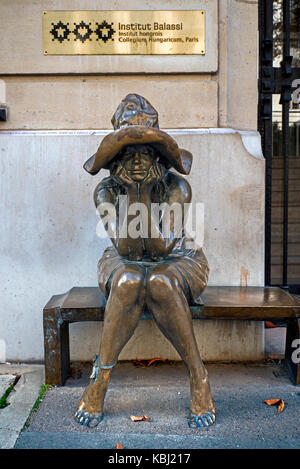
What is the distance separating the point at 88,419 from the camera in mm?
2508

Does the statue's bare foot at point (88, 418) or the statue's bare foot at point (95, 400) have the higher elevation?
the statue's bare foot at point (95, 400)

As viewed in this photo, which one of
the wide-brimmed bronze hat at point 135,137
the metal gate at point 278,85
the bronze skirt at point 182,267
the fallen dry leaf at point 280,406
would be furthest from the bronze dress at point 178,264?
the metal gate at point 278,85

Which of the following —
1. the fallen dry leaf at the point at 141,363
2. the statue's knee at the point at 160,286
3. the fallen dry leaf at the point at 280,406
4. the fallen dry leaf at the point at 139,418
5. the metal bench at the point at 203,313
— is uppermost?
the statue's knee at the point at 160,286

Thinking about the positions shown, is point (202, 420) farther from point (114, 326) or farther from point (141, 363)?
point (141, 363)

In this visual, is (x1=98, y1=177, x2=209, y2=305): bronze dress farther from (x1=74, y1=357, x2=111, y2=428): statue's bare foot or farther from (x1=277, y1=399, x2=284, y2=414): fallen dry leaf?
(x1=277, y1=399, x2=284, y2=414): fallen dry leaf

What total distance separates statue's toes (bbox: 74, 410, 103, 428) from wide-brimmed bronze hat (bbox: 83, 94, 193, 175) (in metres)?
1.46

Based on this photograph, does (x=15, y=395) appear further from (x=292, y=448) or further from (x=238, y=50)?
(x=238, y=50)

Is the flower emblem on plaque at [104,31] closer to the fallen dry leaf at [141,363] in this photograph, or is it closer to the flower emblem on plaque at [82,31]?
the flower emblem on plaque at [82,31]

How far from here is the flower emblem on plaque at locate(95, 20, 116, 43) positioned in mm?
3498

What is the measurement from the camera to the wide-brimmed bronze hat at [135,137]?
2422mm

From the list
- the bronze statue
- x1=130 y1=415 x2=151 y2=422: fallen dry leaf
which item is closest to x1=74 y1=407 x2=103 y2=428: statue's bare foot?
the bronze statue

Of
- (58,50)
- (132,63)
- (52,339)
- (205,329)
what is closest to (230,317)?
(205,329)

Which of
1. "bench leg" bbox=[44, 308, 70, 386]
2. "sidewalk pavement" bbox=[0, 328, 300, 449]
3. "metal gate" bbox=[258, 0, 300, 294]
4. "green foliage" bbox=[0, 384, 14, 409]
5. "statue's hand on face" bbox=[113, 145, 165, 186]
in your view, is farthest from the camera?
"metal gate" bbox=[258, 0, 300, 294]
